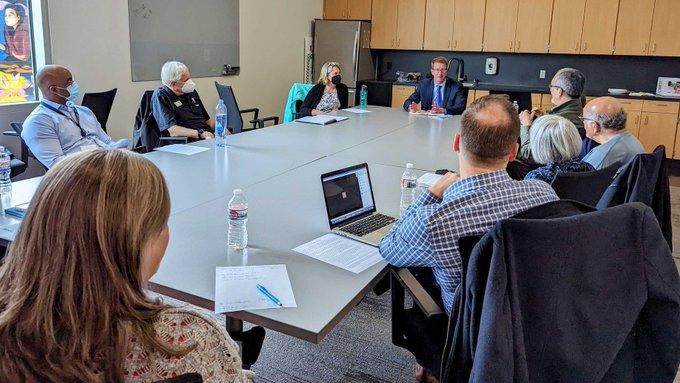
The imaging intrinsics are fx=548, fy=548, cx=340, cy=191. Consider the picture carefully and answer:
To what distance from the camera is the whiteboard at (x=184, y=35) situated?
5.20 m

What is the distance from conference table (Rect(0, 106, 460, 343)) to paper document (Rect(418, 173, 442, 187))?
12cm

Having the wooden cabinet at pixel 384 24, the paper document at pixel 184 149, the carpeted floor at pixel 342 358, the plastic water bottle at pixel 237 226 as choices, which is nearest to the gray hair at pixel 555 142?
the carpeted floor at pixel 342 358

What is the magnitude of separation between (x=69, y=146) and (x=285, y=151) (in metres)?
1.31

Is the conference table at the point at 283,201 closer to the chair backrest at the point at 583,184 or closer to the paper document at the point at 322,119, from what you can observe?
the paper document at the point at 322,119

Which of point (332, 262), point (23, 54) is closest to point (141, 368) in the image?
point (332, 262)

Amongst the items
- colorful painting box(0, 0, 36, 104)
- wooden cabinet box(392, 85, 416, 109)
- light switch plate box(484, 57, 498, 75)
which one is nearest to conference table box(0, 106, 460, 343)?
colorful painting box(0, 0, 36, 104)

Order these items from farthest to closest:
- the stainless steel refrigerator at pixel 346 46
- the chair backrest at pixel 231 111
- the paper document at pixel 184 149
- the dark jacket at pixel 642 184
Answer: the stainless steel refrigerator at pixel 346 46, the chair backrest at pixel 231 111, the paper document at pixel 184 149, the dark jacket at pixel 642 184

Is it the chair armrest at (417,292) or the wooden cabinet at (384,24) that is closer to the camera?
the chair armrest at (417,292)

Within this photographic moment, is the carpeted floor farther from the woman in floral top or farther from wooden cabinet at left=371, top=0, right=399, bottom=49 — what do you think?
wooden cabinet at left=371, top=0, right=399, bottom=49

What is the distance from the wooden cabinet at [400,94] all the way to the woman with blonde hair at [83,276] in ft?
22.9

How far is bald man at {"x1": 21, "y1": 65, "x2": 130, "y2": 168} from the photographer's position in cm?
313

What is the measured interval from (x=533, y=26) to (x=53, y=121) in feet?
19.1

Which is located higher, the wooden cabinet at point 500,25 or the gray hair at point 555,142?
the wooden cabinet at point 500,25

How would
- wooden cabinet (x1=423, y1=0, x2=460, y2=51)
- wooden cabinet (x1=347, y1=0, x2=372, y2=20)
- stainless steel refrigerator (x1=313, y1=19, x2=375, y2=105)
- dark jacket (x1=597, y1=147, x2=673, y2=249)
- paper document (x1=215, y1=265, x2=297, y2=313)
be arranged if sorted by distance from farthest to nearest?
wooden cabinet (x1=347, y1=0, x2=372, y2=20)
stainless steel refrigerator (x1=313, y1=19, x2=375, y2=105)
wooden cabinet (x1=423, y1=0, x2=460, y2=51)
dark jacket (x1=597, y1=147, x2=673, y2=249)
paper document (x1=215, y1=265, x2=297, y2=313)
